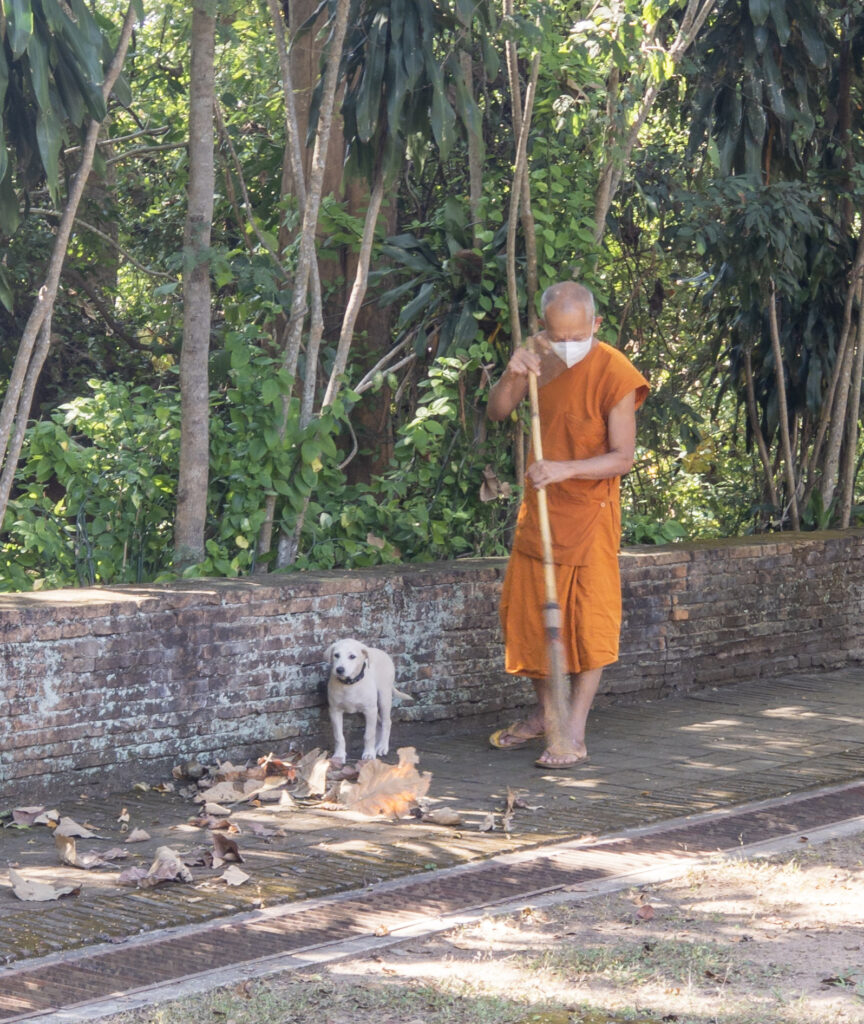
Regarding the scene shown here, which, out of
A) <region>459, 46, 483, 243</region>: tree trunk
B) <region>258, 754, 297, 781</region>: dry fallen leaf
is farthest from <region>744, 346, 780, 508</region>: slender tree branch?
<region>258, 754, 297, 781</region>: dry fallen leaf

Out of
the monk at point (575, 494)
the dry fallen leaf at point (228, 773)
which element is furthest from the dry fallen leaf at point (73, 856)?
the monk at point (575, 494)

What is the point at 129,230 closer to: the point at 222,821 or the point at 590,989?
the point at 222,821

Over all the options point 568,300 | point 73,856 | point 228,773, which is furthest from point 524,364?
point 73,856

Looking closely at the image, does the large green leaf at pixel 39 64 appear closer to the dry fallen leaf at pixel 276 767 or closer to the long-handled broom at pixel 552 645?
the long-handled broom at pixel 552 645

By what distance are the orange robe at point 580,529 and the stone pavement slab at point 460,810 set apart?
A: 1.72ft

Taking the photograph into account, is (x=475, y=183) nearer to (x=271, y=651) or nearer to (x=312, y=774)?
(x=271, y=651)

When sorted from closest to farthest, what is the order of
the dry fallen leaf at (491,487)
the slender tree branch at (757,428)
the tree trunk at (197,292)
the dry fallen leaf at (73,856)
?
the dry fallen leaf at (73,856) → the tree trunk at (197,292) → the dry fallen leaf at (491,487) → the slender tree branch at (757,428)

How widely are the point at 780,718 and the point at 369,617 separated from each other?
7.57ft

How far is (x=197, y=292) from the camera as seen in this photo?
22.5ft

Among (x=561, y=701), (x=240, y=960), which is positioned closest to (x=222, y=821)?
(x=240, y=960)

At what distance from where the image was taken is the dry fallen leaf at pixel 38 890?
438 cm

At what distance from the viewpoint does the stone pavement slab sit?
14.3ft

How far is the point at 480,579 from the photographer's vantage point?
23.7 feet

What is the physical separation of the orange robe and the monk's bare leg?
54 mm
